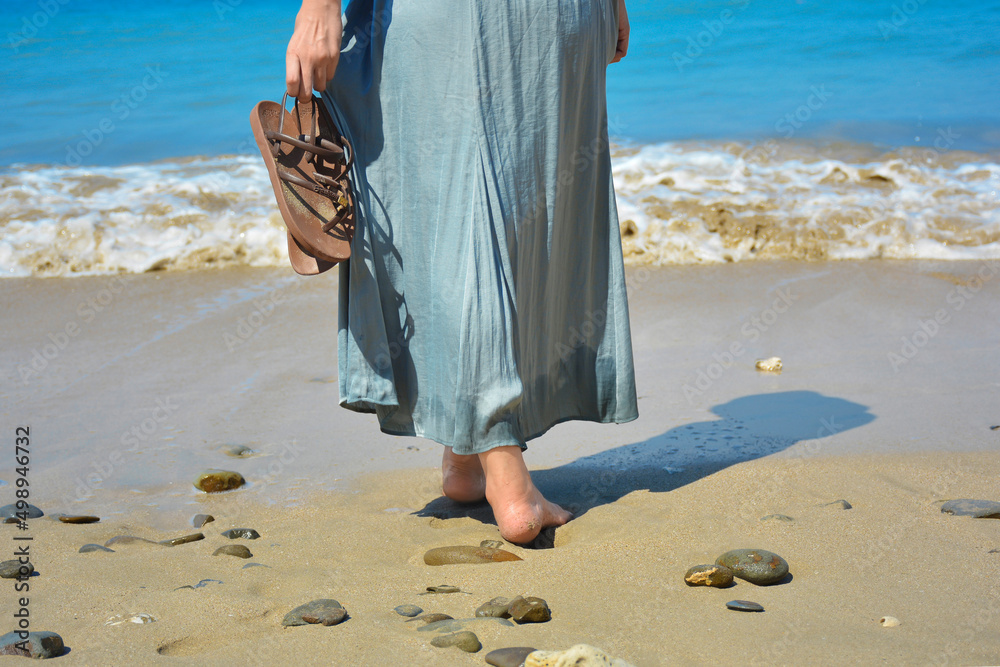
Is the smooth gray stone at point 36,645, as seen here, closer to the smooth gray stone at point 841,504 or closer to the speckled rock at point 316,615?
the speckled rock at point 316,615

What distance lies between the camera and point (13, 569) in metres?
1.61

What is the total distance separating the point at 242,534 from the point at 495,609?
0.74 m

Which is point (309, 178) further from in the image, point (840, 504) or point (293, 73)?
point (840, 504)

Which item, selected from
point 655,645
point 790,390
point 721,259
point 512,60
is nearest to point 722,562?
point 655,645

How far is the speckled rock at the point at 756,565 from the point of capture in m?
1.52

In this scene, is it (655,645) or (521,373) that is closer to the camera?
(655,645)

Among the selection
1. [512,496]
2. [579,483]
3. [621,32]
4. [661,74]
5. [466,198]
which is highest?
[661,74]

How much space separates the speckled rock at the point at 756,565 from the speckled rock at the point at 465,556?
1.40ft

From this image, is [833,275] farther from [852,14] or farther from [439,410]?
[852,14]

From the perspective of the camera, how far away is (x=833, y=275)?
4227 millimetres

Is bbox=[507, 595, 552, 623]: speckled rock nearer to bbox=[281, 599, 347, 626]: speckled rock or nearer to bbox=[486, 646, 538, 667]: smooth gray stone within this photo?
bbox=[486, 646, 538, 667]: smooth gray stone

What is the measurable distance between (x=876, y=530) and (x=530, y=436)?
0.75m

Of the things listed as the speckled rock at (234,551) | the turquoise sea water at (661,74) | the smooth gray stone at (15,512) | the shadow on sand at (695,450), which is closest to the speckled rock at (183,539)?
the speckled rock at (234,551)

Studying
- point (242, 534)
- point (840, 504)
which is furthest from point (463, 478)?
point (840, 504)
